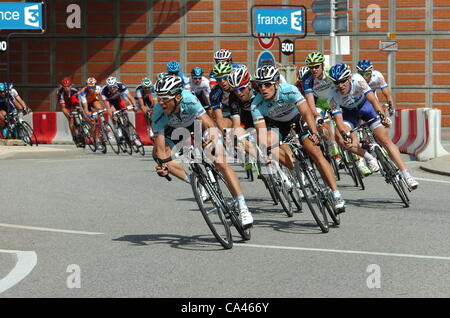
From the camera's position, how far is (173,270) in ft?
27.9

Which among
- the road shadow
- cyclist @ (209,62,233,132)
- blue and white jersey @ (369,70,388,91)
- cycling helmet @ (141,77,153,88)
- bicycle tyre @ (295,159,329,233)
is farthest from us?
cycling helmet @ (141,77,153,88)

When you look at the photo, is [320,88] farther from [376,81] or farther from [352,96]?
[376,81]

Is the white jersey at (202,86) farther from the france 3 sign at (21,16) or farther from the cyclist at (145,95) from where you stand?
the france 3 sign at (21,16)

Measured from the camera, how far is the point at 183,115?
992cm

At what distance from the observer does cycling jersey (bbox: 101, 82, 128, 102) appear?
23.8 meters

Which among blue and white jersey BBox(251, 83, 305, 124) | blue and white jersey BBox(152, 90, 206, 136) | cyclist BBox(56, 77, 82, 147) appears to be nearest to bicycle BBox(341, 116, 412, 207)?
blue and white jersey BBox(251, 83, 305, 124)

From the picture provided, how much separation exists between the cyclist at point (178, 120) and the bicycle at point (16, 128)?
16.7 metres

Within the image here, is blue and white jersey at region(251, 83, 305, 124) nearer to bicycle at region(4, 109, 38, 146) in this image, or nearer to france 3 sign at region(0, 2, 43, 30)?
france 3 sign at region(0, 2, 43, 30)

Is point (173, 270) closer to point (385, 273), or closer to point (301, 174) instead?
point (385, 273)

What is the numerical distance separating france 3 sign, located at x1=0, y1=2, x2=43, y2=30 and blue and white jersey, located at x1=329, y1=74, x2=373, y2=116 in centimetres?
1311

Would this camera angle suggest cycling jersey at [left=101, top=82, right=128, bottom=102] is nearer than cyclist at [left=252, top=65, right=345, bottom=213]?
No

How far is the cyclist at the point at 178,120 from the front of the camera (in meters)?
9.65
